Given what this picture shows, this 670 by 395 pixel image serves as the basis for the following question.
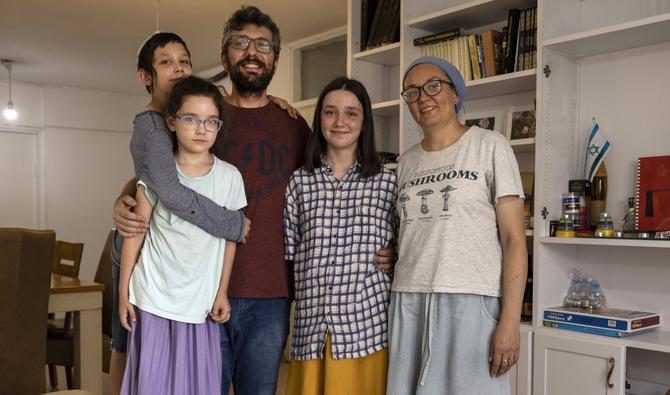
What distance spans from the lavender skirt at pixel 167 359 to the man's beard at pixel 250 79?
699 mm

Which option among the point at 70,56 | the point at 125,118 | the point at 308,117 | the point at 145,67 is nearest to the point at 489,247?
the point at 145,67

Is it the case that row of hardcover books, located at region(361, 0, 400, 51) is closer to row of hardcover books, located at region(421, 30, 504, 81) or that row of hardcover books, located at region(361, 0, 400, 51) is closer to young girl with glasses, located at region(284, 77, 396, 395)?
row of hardcover books, located at region(421, 30, 504, 81)

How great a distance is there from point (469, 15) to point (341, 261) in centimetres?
174

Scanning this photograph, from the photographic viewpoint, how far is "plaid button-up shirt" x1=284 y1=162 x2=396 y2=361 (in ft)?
5.54

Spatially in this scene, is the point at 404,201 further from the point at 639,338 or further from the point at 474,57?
the point at 474,57

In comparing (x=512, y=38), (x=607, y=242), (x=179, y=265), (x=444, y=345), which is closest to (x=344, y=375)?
(x=444, y=345)

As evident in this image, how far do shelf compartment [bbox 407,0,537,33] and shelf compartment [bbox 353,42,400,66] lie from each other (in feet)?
0.55

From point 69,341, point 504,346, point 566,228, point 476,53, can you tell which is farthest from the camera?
point 69,341

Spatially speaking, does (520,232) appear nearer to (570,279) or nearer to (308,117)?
(570,279)

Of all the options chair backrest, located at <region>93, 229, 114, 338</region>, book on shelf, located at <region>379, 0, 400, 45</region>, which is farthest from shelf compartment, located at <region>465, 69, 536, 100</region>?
chair backrest, located at <region>93, 229, 114, 338</region>

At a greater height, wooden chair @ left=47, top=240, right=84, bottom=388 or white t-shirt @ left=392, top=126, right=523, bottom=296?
white t-shirt @ left=392, top=126, right=523, bottom=296

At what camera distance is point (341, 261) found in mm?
1698

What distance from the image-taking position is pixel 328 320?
66.4 inches

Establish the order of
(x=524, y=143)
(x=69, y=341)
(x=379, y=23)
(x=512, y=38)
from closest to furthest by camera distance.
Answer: (x=524, y=143) → (x=512, y=38) → (x=69, y=341) → (x=379, y=23)
